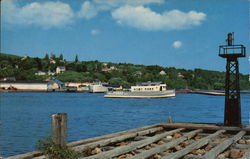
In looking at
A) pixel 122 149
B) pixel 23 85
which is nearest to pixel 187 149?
pixel 122 149

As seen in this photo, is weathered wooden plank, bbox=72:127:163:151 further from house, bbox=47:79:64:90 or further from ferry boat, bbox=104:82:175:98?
house, bbox=47:79:64:90

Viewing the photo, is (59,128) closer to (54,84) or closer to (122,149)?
(122,149)

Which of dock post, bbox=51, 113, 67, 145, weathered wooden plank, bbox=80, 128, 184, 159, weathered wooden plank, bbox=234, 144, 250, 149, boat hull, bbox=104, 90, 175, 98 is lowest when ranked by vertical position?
boat hull, bbox=104, 90, 175, 98

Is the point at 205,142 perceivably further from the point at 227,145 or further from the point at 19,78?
the point at 19,78

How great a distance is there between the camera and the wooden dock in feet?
28.0

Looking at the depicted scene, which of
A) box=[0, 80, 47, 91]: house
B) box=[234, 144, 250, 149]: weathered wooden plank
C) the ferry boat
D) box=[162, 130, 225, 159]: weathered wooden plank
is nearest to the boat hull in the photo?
the ferry boat

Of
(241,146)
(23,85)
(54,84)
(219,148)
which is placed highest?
(54,84)

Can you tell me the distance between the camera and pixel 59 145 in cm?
741

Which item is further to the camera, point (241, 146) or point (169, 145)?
point (241, 146)

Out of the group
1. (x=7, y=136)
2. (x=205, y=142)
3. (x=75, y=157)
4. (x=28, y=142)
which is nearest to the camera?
(x=75, y=157)

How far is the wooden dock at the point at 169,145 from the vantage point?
8523 millimetres

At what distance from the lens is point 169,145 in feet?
32.3

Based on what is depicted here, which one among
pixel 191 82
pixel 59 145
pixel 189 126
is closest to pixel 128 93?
pixel 189 126

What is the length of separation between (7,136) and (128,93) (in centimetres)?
7504
